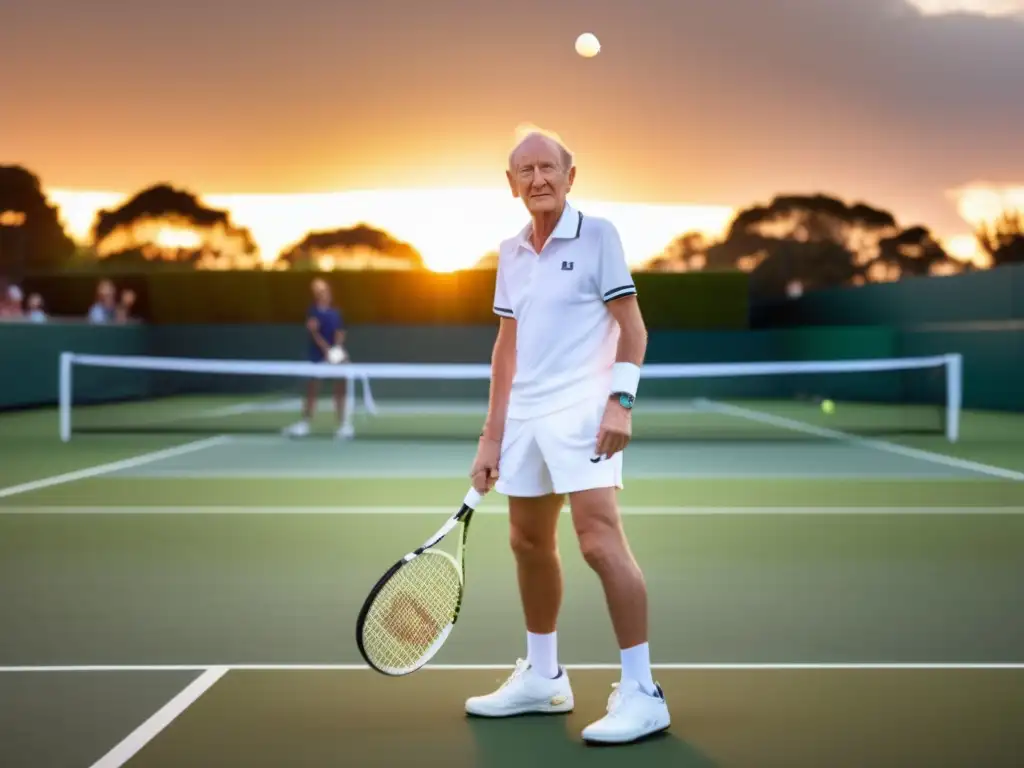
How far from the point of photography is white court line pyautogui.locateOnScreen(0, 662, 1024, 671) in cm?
496

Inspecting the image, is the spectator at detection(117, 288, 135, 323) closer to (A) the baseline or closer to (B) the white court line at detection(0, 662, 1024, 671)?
(A) the baseline

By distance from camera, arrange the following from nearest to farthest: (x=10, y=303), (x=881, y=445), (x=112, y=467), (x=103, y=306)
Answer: (x=112, y=467) < (x=881, y=445) < (x=103, y=306) < (x=10, y=303)

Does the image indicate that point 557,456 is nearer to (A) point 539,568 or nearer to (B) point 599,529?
(B) point 599,529

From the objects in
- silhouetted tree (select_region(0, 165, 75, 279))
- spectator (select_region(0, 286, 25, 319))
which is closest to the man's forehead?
spectator (select_region(0, 286, 25, 319))

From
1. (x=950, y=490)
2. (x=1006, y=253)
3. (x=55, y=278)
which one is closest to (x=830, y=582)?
(x=950, y=490)

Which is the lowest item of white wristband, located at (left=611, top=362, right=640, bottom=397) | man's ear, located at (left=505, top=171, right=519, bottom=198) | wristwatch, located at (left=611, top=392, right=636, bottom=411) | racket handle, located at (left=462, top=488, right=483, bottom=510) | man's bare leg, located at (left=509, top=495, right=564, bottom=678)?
man's bare leg, located at (left=509, top=495, right=564, bottom=678)

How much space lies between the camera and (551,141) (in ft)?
13.4

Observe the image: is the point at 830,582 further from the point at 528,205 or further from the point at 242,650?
the point at 528,205

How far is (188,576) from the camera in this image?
689cm

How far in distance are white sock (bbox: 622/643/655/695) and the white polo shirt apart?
70 cm

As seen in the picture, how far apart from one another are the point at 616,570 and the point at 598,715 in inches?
21.6

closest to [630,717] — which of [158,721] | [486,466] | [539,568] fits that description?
[539,568]

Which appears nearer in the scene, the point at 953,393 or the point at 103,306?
the point at 953,393

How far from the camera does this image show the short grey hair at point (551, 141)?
13.4 feet
